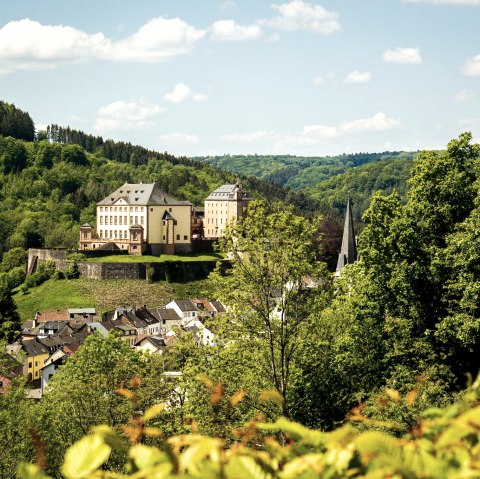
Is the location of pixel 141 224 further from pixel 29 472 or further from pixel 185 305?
pixel 29 472

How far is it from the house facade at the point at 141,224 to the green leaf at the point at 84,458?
97991 mm

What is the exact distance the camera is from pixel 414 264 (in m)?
24.3

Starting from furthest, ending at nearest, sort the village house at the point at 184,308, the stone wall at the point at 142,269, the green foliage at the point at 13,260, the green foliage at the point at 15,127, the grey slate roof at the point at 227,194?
1. the green foliage at the point at 15,127
2. the grey slate roof at the point at 227,194
3. the green foliage at the point at 13,260
4. the stone wall at the point at 142,269
5. the village house at the point at 184,308

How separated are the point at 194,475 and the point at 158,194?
103663 millimetres

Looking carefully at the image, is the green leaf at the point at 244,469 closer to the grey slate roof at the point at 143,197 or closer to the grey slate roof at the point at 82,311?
the grey slate roof at the point at 82,311

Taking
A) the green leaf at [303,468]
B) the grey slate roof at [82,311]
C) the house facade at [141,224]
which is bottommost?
the grey slate roof at [82,311]

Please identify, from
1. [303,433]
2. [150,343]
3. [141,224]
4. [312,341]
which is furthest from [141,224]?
[303,433]

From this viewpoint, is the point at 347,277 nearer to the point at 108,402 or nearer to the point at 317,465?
the point at 108,402

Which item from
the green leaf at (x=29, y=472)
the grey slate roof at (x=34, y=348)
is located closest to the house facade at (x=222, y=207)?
the grey slate roof at (x=34, y=348)

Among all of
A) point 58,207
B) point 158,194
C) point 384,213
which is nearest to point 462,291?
point 384,213

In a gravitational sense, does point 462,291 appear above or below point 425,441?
below

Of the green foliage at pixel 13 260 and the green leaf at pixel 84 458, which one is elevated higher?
the green leaf at pixel 84 458

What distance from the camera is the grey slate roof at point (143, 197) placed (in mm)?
104938

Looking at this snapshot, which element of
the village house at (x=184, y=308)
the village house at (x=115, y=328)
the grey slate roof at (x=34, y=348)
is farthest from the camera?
the village house at (x=184, y=308)
